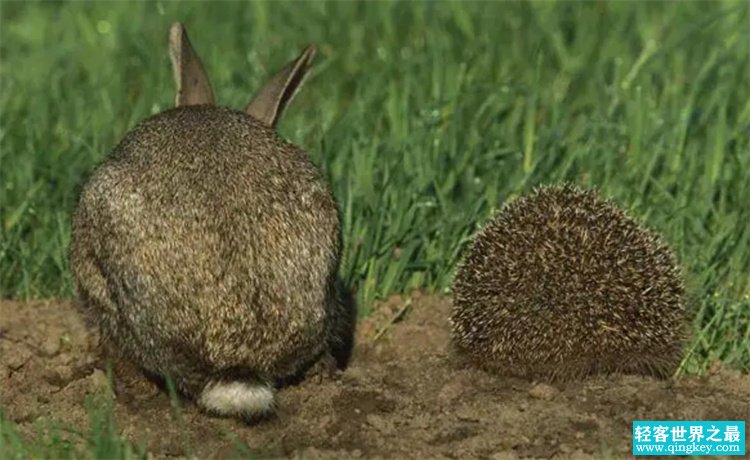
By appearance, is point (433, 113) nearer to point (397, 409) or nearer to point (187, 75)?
point (187, 75)

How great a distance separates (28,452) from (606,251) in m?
2.61

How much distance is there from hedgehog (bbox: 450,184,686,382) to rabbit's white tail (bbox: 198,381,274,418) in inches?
43.9

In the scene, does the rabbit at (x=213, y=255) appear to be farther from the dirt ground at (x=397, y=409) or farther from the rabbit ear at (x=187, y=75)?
the rabbit ear at (x=187, y=75)


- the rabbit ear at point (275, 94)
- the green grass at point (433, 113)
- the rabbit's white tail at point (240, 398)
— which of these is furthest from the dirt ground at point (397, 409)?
the rabbit ear at point (275, 94)

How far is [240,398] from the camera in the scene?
22.7 feet

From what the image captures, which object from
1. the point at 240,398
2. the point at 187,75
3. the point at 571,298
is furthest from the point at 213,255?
the point at 571,298

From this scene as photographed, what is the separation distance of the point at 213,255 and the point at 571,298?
1.60 m

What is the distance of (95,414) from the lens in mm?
6445

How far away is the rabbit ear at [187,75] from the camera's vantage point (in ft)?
26.3

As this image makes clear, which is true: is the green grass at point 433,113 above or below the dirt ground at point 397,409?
above

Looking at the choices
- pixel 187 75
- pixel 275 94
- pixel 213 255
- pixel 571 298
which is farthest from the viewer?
pixel 187 75

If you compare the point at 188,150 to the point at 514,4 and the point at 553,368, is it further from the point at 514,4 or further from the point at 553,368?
the point at 514,4

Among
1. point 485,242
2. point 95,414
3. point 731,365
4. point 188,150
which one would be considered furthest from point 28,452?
point 731,365

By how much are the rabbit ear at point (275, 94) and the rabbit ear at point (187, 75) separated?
0.29 meters
